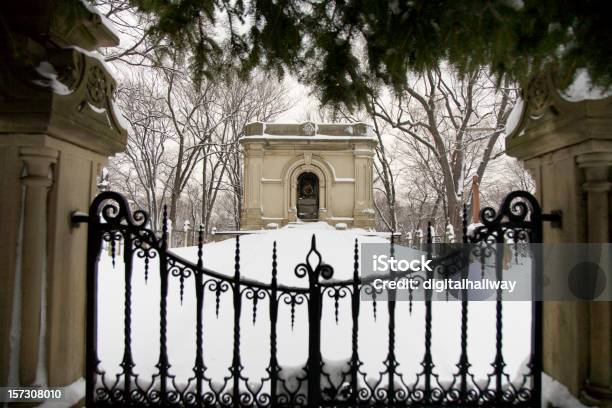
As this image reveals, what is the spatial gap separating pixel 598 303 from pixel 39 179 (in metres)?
4.00

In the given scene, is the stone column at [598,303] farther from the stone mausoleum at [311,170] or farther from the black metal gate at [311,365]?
the stone mausoleum at [311,170]

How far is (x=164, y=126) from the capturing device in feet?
91.1

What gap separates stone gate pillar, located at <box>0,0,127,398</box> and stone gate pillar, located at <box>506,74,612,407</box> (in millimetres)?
3395

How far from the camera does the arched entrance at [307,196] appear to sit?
2552 centimetres

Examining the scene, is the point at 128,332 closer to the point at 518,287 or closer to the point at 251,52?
the point at 251,52

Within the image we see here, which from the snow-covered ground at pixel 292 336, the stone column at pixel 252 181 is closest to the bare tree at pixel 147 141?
the stone column at pixel 252 181

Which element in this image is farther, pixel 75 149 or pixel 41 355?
pixel 75 149

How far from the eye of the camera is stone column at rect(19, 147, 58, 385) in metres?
2.87

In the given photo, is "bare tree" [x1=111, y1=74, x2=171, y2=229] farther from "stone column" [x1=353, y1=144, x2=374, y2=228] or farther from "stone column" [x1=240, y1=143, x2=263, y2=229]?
"stone column" [x1=353, y1=144, x2=374, y2=228]

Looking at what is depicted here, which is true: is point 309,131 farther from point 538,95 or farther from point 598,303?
point 598,303

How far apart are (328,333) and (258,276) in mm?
4301

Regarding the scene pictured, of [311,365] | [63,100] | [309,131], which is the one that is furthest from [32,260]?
[309,131]

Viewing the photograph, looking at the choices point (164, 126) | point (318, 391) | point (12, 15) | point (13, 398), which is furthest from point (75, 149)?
point (164, 126)

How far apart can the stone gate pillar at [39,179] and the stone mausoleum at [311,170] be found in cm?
2129
